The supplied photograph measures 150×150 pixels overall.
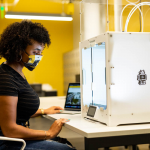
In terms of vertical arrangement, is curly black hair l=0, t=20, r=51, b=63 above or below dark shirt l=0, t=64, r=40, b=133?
above

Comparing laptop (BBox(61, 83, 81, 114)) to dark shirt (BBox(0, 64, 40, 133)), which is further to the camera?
laptop (BBox(61, 83, 81, 114))

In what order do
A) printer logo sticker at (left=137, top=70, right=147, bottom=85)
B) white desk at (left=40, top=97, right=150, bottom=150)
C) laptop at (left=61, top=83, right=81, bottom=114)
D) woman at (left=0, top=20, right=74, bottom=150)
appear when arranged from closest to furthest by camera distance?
white desk at (left=40, top=97, right=150, bottom=150)
woman at (left=0, top=20, right=74, bottom=150)
printer logo sticker at (left=137, top=70, right=147, bottom=85)
laptop at (left=61, top=83, right=81, bottom=114)

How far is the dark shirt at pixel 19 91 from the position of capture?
1342 millimetres

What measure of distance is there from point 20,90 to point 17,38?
0.33 metres

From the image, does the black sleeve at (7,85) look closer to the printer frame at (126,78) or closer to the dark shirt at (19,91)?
the dark shirt at (19,91)

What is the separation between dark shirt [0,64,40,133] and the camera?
1.34 m

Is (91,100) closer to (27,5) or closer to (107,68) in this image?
(107,68)

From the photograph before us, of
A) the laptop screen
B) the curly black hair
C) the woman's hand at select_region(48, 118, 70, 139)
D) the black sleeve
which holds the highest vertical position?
the curly black hair

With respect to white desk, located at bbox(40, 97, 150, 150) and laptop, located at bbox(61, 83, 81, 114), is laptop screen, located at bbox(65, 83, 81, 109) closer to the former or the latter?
laptop, located at bbox(61, 83, 81, 114)

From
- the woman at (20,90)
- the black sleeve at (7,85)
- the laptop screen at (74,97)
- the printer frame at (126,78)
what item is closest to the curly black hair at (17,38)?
the woman at (20,90)

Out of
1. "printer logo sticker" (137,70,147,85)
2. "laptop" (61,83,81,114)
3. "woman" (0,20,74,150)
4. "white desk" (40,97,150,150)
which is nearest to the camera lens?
"white desk" (40,97,150,150)

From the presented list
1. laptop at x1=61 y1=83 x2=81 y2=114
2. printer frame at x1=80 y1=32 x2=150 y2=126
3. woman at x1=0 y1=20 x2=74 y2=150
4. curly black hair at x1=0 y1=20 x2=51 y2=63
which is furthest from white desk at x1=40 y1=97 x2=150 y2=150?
laptop at x1=61 y1=83 x2=81 y2=114

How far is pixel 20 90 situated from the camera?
1.41 meters

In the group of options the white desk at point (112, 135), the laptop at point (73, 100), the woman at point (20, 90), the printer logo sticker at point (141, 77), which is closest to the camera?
the white desk at point (112, 135)
